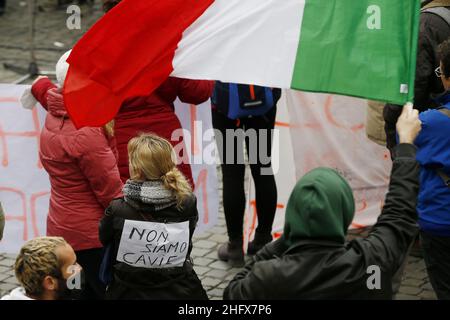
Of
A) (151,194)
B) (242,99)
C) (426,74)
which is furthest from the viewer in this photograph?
(242,99)

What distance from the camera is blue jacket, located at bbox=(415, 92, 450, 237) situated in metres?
4.89

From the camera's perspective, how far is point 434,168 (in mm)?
5008

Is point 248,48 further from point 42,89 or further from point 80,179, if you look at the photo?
point 42,89

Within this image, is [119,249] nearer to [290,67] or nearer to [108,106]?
[108,106]

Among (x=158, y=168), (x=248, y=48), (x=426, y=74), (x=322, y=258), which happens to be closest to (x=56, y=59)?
(x=426, y=74)

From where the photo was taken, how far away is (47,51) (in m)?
13.1

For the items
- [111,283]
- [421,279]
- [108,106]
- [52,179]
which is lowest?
[421,279]

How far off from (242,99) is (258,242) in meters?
1.12

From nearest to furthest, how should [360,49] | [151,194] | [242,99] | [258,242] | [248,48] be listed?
[151,194], [360,49], [248,48], [242,99], [258,242]

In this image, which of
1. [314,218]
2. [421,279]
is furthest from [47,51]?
[314,218]

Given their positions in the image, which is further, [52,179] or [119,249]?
[52,179]

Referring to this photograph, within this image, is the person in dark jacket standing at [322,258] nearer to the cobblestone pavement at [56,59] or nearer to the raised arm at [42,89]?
the raised arm at [42,89]

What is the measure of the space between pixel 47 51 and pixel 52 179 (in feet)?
26.0

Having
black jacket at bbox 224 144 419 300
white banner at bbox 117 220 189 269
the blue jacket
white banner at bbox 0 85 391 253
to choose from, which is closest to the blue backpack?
white banner at bbox 0 85 391 253
